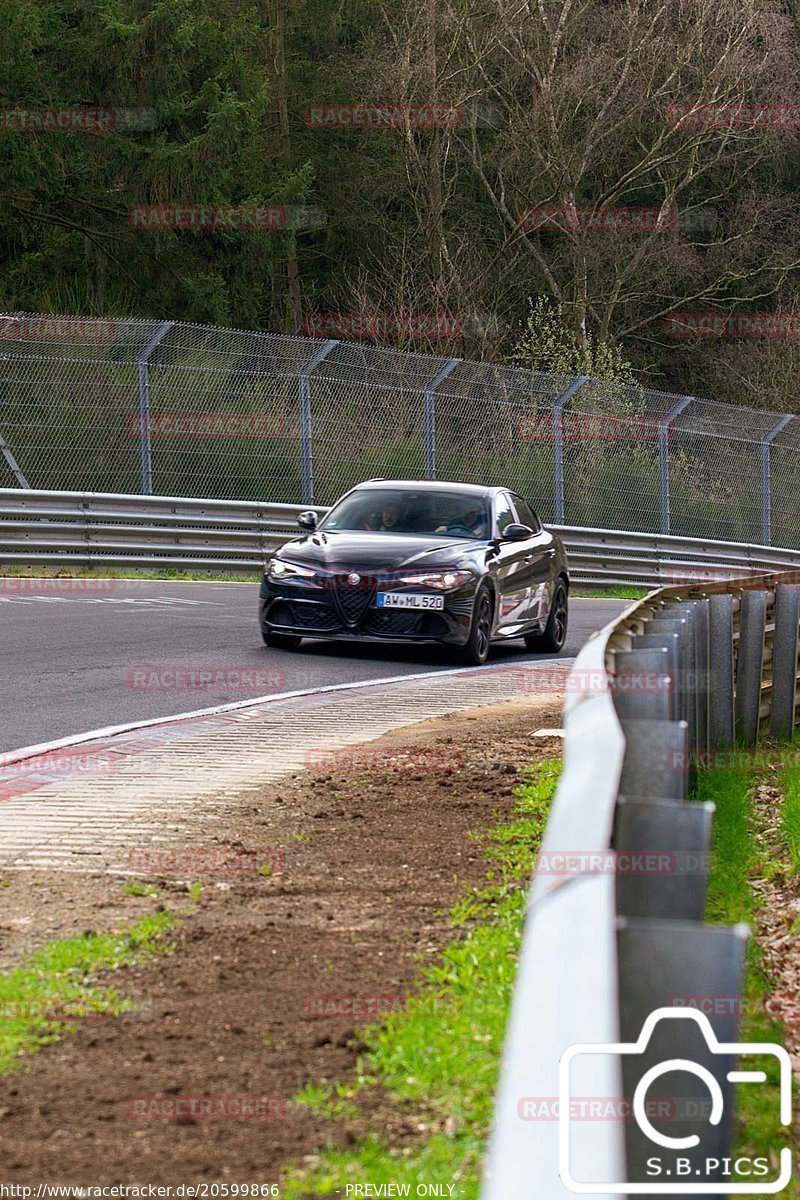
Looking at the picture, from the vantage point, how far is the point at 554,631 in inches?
634

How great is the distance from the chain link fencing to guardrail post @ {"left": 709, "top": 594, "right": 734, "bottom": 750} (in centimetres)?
1431

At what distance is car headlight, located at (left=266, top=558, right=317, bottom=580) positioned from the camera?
1386cm

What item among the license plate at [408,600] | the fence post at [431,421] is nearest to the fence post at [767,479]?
the fence post at [431,421]

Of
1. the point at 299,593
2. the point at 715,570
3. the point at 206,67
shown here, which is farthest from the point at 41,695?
the point at 206,67

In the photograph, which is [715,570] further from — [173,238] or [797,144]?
[797,144]

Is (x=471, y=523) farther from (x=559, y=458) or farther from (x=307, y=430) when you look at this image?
(x=559, y=458)

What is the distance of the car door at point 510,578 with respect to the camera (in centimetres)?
1476

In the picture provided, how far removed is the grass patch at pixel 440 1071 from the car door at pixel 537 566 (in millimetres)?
9783

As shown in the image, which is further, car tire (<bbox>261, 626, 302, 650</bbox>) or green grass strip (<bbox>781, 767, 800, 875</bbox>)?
car tire (<bbox>261, 626, 302, 650</bbox>)

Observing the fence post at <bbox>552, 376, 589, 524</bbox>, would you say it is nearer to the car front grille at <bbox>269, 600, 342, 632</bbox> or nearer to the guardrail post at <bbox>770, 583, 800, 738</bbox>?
the car front grille at <bbox>269, 600, 342, 632</bbox>

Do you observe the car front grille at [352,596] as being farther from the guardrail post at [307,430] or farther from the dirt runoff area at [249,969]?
the guardrail post at [307,430]

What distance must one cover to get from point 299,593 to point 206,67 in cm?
2467

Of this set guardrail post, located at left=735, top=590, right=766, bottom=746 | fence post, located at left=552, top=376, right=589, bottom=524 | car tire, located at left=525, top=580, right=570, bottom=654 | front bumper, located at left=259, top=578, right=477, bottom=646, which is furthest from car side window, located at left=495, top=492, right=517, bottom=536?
fence post, located at left=552, top=376, right=589, bottom=524

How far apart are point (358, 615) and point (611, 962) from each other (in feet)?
37.4
